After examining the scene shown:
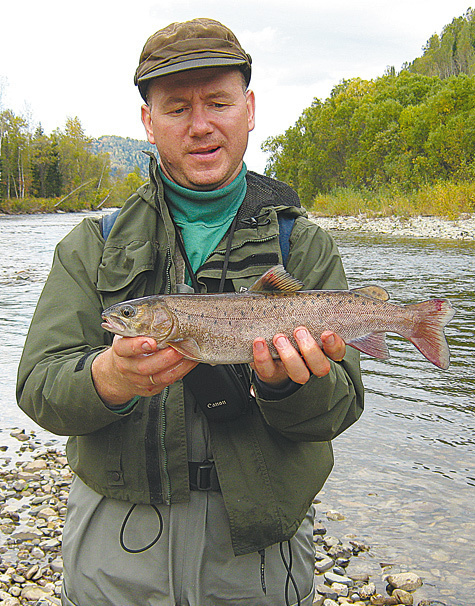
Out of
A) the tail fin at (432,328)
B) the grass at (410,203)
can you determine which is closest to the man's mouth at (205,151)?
the tail fin at (432,328)

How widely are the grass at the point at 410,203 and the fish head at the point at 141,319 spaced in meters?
37.4

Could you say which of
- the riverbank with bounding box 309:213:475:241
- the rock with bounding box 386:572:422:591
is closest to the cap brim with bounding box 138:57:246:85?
the rock with bounding box 386:572:422:591

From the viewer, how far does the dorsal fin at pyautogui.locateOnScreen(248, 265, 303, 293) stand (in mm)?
2613

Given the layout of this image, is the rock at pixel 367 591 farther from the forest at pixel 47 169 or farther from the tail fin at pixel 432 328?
the forest at pixel 47 169

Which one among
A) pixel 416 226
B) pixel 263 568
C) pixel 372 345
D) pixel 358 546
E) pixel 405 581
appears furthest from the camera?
pixel 416 226

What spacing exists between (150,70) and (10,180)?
4347 inches

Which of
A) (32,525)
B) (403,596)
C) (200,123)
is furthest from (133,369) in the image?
(32,525)

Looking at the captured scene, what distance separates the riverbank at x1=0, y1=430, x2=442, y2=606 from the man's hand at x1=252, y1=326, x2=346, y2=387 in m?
2.39

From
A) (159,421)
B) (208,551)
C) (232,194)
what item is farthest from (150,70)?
(208,551)

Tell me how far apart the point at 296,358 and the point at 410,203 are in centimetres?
4426

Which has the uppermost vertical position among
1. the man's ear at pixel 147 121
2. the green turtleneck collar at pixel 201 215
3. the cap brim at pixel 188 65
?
the cap brim at pixel 188 65

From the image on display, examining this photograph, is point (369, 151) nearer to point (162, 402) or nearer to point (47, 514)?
point (47, 514)

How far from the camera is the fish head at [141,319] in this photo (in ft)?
8.00

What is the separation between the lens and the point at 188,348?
2.48 metres
